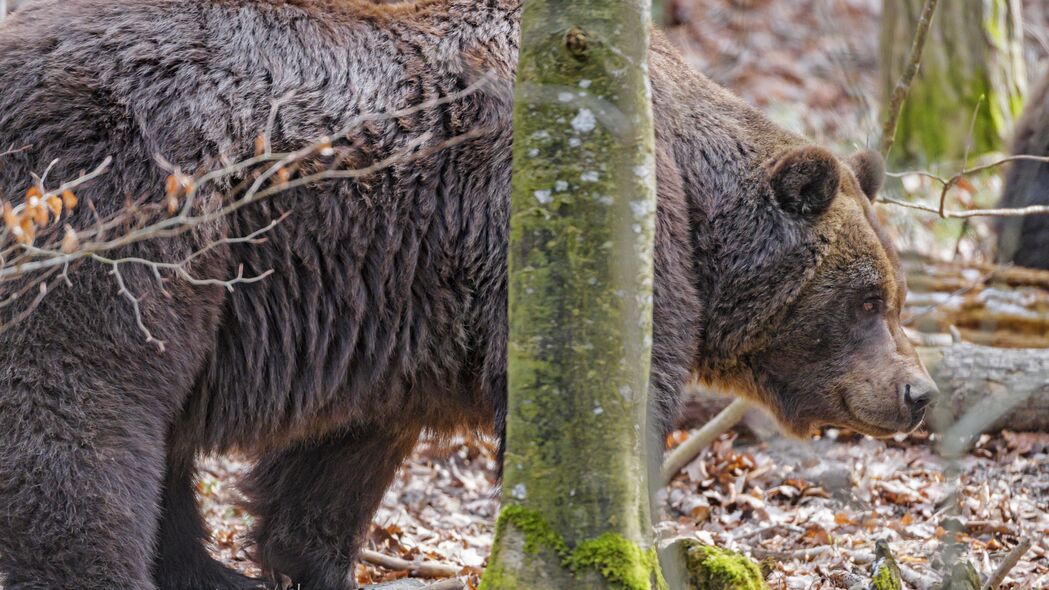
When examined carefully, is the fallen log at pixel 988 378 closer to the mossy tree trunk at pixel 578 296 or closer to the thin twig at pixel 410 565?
the thin twig at pixel 410 565

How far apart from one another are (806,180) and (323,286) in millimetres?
2529

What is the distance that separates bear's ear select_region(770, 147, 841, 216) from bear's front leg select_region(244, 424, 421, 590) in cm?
240

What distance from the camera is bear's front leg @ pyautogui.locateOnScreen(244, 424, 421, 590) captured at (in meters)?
6.28

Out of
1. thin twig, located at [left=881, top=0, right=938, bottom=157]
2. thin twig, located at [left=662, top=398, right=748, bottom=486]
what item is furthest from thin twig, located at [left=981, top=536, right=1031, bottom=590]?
thin twig, located at [left=881, top=0, right=938, bottom=157]

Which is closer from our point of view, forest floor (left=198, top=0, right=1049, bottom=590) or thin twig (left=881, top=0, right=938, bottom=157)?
forest floor (left=198, top=0, right=1049, bottom=590)

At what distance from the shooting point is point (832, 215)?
6.07m

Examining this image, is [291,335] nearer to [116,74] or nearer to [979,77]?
[116,74]

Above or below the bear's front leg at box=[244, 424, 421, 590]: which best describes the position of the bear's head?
above

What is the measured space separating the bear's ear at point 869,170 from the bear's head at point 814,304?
330 mm

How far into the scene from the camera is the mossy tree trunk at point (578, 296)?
3826 millimetres

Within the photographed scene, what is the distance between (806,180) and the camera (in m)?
→ 5.88

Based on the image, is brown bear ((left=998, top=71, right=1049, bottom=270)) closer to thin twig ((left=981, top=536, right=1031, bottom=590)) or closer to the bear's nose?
the bear's nose

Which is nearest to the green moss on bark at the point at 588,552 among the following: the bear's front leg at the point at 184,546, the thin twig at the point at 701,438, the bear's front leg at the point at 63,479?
the bear's front leg at the point at 63,479

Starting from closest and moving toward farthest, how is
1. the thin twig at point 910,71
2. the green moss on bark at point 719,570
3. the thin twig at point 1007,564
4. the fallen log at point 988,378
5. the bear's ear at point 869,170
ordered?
the green moss on bark at point 719,570
the thin twig at point 1007,564
the bear's ear at point 869,170
the thin twig at point 910,71
the fallen log at point 988,378
